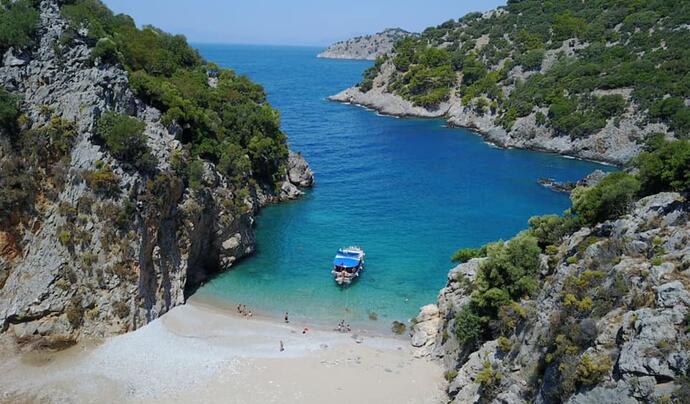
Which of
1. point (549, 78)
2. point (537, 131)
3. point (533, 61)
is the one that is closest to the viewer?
point (537, 131)

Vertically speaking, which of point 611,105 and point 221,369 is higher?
point 611,105

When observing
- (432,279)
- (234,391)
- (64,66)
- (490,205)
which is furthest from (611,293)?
(490,205)

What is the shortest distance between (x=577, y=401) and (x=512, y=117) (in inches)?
3448

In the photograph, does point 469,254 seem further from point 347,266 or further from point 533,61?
point 533,61

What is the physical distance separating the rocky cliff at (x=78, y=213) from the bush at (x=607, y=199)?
2730 centimetres

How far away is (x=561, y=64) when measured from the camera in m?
107

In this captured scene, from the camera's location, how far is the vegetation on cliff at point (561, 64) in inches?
3423

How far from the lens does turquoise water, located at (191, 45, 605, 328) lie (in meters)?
40.3

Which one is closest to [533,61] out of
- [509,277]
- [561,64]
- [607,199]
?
[561,64]

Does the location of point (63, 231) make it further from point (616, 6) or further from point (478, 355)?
point (616, 6)

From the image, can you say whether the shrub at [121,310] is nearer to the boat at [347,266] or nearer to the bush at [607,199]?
the boat at [347,266]

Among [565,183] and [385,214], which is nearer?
[385,214]

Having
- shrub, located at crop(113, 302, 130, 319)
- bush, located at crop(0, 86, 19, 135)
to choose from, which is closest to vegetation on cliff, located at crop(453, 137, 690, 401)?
shrub, located at crop(113, 302, 130, 319)

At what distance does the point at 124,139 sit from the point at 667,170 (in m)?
31.8
